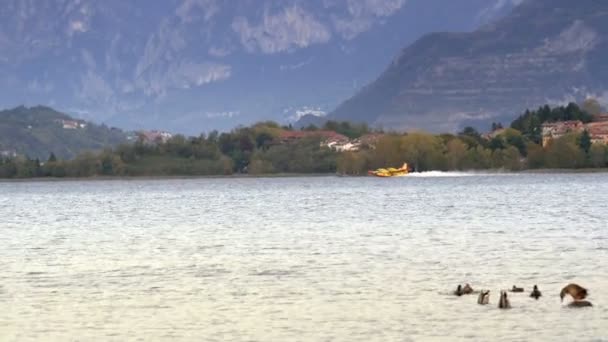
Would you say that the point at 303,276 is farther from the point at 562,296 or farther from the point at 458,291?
the point at 562,296

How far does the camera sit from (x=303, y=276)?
49.2 metres

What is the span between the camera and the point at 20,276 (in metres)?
51.1

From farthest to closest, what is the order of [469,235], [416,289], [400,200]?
[400,200] < [469,235] < [416,289]

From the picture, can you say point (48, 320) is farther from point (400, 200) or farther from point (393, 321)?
point (400, 200)

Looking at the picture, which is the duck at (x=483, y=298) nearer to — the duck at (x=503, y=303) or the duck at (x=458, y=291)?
the duck at (x=503, y=303)

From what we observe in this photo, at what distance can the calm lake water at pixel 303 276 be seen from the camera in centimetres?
3762

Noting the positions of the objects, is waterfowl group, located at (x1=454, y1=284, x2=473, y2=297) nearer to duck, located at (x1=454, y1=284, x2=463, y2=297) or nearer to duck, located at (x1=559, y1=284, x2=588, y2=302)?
duck, located at (x1=454, y1=284, x2=463, y2=297)

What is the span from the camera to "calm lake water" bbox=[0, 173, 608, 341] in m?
37.6

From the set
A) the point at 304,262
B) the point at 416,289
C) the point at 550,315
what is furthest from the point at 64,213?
the point at 550,315

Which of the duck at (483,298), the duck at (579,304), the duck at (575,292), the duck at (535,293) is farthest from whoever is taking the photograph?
the duck at (535,293)

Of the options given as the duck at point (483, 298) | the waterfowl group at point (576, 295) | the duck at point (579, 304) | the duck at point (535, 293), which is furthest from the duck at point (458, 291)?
the duck at point (579, 304)

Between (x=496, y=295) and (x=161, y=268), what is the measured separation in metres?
14.6

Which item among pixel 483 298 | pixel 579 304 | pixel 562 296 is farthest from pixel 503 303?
pixel 579 304

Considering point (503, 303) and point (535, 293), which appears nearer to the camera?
point (503, 303)
